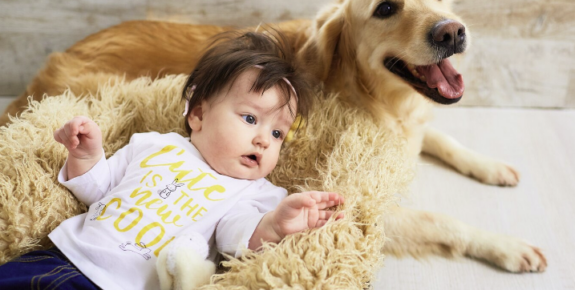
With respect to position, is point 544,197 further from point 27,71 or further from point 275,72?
point 27,71

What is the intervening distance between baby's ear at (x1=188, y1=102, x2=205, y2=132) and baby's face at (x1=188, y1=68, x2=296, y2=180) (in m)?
0.03

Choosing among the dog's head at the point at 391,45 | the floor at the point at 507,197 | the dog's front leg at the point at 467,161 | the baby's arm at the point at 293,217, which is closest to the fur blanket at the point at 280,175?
the baby's arm at the point at 293,217

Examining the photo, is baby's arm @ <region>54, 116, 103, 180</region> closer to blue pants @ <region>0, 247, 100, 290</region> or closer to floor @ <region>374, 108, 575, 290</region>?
blue pants @ <region>0, 247, 100, 290</region>

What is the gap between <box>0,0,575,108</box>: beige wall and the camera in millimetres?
1996

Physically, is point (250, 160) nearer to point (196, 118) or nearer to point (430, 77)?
point (196, 118)

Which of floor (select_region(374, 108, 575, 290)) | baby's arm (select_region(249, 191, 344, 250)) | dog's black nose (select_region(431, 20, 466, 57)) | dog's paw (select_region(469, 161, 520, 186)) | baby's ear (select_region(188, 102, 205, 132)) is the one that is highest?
dog's black nose (select_region(431, 20, 466, 57))

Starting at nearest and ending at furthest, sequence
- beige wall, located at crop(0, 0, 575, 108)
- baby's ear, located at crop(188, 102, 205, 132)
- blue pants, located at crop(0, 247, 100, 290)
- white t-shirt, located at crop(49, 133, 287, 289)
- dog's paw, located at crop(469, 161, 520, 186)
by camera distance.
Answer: blue pants, located at crop(0, 247, 100, 290) → white t-shirt, located at crop(49, 133, 287, 289) → baby's ear, located at crop(188, 102, 205, 132) → dog's paw, located at crop(469, 161, 520, 186) → beige wall, located at crop(0, 0, 575, 108)

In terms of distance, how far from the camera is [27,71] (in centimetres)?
215

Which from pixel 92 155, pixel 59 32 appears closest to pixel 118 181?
pixel 92 155

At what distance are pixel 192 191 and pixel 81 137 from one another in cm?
28

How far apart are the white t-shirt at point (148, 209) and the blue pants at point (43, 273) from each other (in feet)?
0.08

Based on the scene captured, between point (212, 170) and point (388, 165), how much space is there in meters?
0.44

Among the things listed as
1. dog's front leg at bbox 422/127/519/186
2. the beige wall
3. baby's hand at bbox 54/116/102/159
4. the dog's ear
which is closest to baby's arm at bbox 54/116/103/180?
baby's hand at bbox 54/116/102/159

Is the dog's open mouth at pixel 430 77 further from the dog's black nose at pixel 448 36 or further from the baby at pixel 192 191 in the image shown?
the baby at pixel 192 191
